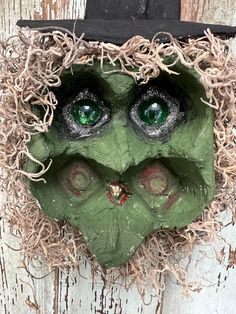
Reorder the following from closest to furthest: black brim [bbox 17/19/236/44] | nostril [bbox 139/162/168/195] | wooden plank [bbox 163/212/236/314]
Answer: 1. black brim [bbox 17/19/236/44]
2. nostril [bbox 139/162/168/195]
3. wooden plank [bbox 163/212/236/314]

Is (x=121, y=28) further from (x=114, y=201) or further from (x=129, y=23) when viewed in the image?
(x=114, y=201)

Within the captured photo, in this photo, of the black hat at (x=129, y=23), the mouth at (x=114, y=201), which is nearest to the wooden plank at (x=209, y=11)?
the black hat at (x=129, y=23)

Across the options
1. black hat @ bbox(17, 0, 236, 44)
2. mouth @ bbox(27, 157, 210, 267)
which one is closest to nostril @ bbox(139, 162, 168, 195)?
mouth @ bbox(27, 157, 210, 267)

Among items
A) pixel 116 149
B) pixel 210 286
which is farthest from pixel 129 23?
pixel 210 286

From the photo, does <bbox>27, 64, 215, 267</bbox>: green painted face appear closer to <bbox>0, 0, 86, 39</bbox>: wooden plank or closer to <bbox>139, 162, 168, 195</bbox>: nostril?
<bbox>139, 162, 168, 195</bbox>: nostril

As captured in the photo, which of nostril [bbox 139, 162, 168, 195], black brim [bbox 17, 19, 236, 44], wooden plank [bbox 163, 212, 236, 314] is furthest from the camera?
wooden plank [bbox 163, 212, 236, 314]

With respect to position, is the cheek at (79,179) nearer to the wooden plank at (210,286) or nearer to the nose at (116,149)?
the nose at (116,149)
